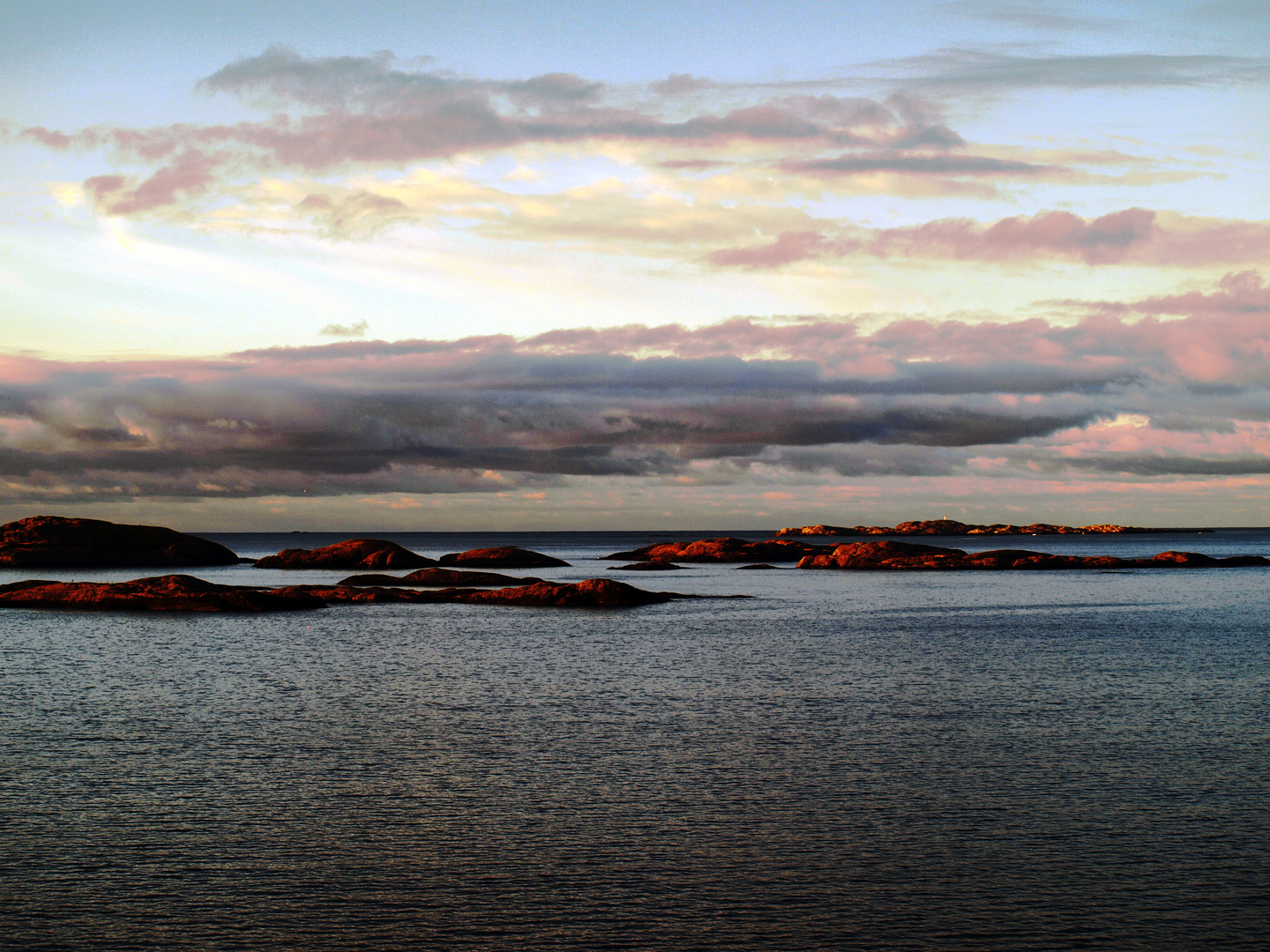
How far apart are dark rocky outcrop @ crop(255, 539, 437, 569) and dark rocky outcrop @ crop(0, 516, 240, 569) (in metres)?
15.6

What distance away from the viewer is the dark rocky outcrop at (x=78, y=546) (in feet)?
471

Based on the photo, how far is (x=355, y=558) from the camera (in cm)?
14950

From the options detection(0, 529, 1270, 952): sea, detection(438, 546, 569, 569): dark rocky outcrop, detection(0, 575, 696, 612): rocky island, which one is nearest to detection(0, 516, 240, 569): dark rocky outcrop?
detection(438, 546, 569, 569): dark rocky outcrop

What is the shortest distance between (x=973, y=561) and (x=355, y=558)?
93.2 m

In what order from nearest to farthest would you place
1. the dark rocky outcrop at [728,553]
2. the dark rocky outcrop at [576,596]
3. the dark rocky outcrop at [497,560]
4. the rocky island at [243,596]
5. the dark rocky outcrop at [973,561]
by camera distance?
1. the rocky island at [243,596]
2. the dark rocky outcrop at [576,596]
3. the dark rocky outcrop at [497,560]
4. the dark rocky outcrop at [973,561]
5. the dark rocky outcrop at [728,553]

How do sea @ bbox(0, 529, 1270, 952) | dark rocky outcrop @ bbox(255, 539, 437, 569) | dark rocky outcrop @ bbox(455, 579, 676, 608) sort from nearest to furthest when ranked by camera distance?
sea @ bbox(0, 529, 1270, 952) < dark rocky outcrop @ bbox(455, 579, 676, 608) < dark rocky outcrop @ bbox(255, 539, 437, 569)

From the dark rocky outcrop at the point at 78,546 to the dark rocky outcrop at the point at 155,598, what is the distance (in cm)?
6597

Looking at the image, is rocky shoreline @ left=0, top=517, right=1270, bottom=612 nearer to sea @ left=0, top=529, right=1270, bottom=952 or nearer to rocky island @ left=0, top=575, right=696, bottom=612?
rocky island @ left=0, top=575, right=696, bottom=612

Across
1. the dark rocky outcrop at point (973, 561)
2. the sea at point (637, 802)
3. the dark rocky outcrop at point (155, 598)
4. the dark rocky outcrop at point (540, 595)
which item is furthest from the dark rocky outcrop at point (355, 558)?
the sea at point (637, 802)

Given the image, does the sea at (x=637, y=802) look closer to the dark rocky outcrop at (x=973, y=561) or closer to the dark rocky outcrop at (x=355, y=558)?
the dark rocky outcrop at (x=355, y=558)

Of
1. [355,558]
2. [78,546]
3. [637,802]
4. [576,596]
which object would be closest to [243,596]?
[576,596]

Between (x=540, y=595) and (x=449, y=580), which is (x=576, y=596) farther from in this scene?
(x=449, y=580)

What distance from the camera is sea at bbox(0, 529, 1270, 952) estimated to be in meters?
15.2

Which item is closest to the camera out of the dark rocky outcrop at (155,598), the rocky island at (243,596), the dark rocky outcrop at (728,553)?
the dark rocky outcrop at (155,598)
